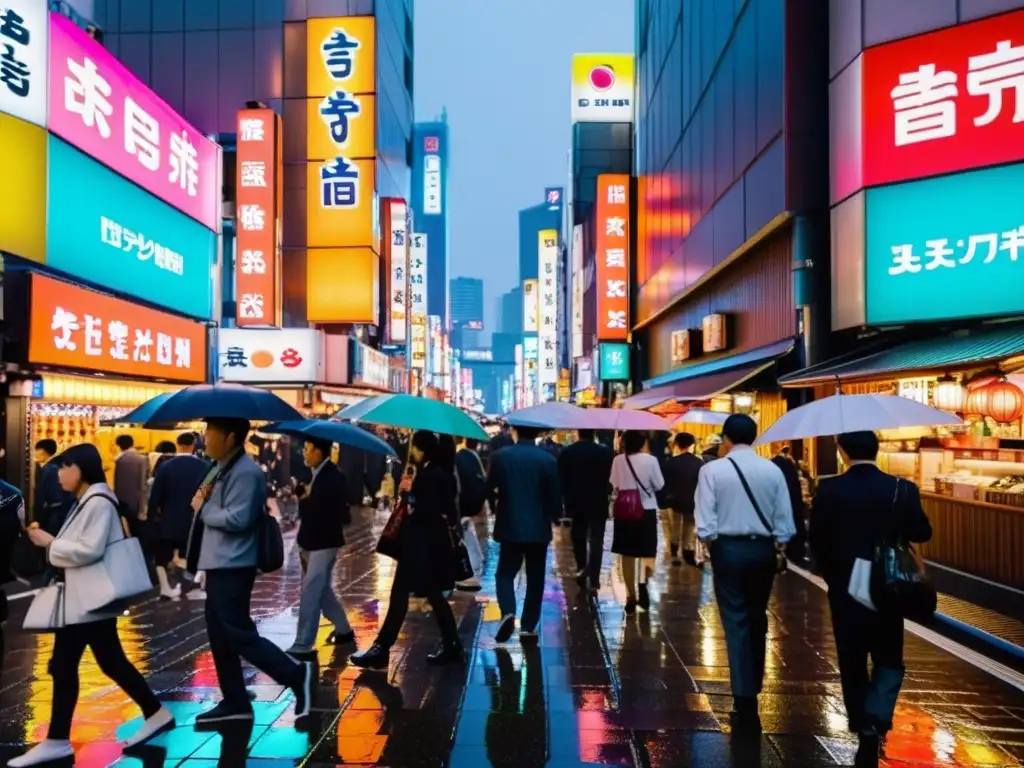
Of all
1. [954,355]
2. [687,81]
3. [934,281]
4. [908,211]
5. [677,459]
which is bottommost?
[677,459]

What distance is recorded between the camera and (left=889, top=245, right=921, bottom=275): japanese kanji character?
34.8ft

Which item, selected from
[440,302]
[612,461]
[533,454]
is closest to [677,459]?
[612,461]

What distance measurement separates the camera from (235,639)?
16.7 ft

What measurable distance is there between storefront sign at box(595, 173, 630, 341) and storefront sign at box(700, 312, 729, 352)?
38.8ft

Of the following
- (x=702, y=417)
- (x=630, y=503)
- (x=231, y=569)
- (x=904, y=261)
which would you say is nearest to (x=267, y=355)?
(x=702, y=417)

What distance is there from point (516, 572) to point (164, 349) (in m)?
9.38

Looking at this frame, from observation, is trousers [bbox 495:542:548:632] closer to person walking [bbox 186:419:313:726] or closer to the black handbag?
person walking [bbox 186:419:313:726]

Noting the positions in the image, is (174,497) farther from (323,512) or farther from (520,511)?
(520,511)

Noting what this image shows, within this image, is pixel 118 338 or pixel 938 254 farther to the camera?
pixel 118 338

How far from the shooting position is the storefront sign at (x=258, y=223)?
837 inches

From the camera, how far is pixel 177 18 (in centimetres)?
2530

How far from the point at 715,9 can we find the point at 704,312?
6.49 m

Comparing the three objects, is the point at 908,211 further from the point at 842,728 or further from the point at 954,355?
the point at 842,728

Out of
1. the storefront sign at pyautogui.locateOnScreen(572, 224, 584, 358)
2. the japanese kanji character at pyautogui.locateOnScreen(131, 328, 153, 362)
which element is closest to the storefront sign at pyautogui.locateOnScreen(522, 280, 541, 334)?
the storefront sign at pyautogui.locateOnScreen(572, 224, 584, 358)
